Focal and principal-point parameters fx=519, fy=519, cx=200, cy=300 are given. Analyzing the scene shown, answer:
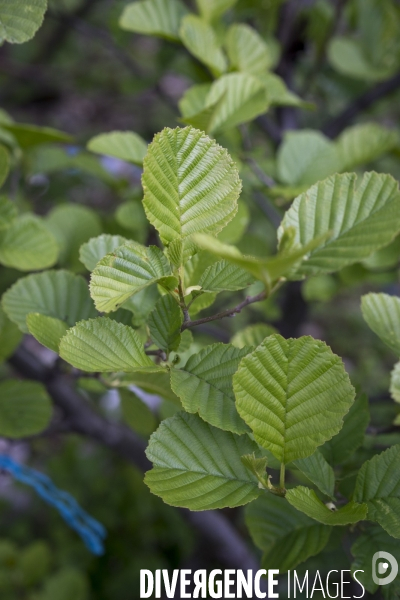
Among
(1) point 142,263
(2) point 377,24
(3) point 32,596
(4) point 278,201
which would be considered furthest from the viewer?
(2) point 377,24

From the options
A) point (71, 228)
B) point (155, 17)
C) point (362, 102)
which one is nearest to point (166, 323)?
point (71, 228)

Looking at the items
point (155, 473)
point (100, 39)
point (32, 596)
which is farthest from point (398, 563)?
point (100, 39)

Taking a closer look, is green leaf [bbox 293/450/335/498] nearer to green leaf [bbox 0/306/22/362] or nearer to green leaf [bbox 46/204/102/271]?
green leaf [bbox 0/306/22/362]

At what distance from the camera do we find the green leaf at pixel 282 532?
1.64ft

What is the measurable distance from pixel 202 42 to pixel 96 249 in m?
0.45

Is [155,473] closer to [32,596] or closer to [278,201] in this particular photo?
[278,201]

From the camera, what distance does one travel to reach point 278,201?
84cm

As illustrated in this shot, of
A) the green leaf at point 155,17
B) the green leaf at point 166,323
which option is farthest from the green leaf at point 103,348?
the green leaf at point 155,17

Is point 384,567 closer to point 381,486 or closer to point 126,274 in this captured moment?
point 381,486

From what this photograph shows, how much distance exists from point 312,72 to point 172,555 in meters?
1.26

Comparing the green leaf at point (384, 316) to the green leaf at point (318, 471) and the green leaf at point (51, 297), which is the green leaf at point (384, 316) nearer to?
the green leaf at point (318, 471)

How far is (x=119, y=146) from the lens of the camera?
71 centimetres

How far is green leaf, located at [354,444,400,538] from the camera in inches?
16.9

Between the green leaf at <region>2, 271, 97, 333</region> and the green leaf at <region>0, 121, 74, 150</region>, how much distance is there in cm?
31
